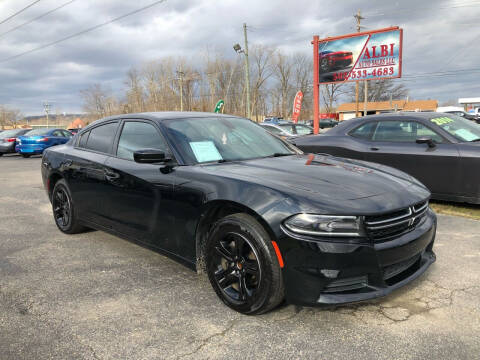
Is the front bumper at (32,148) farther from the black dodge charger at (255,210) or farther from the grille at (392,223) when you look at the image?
the grille at (392,223)

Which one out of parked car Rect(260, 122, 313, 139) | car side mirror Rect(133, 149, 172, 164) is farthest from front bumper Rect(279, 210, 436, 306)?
parked car Rect(260, 122, 313, 139)

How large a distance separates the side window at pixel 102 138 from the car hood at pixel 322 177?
1493 mm

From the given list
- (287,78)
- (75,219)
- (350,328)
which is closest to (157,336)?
(350,328)

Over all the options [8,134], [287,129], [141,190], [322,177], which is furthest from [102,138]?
[8,134]

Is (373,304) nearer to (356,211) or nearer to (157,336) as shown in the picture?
(356,211)

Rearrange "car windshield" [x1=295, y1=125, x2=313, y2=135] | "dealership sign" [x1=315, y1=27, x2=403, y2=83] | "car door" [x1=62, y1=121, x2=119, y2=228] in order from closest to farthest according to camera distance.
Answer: "car door" [x1=62, y1=121, x2=119, y2=228] < "dealership sign" [x1=315, y1=27, x2=403, y2=83] < "car windshield" [x1=295, y1=125, x2=313, y2=135]

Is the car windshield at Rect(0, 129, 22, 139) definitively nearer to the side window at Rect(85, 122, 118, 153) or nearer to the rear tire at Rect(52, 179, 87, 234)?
the rear tire at Rect(52, 179, 87, 234)

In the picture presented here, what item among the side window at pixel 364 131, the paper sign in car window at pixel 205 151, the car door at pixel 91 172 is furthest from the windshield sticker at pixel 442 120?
the car door at pixel 91 172

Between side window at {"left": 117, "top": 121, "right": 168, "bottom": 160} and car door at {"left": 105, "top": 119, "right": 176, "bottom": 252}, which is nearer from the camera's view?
car door at {"left": 105, "top": 119, "right": 176, "bottom": 252}

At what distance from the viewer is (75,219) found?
14.4 feet

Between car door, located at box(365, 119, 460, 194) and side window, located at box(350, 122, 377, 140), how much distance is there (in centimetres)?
7

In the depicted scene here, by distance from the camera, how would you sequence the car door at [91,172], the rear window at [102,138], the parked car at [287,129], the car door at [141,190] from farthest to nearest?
the parked car at [287,129], the rear window at [102,138], the car door at [91,172], the car door at [141,190]

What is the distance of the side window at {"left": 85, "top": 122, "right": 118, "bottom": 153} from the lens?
3.93m

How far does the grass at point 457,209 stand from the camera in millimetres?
5195
